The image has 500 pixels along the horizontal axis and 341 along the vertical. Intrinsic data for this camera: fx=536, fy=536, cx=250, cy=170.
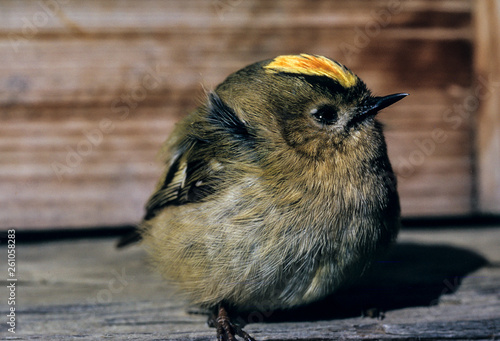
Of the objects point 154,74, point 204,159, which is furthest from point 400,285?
point 154,74

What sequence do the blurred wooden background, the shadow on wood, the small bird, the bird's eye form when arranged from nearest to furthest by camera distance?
the small bird, the bird's eye, the shadow on wood, the blurred wooden background

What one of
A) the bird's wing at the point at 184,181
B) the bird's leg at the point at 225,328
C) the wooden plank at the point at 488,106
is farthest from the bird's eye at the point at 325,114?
the wooden plank at the point at 488,106

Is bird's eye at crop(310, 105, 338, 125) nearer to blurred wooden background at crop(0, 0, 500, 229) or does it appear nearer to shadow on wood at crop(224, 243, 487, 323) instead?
shadow on wood at crop(224, 243, 487, 323)

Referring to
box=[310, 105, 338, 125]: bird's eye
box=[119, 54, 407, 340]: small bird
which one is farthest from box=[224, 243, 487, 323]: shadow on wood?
box=[310, 105, 338, 125]: bird's eye

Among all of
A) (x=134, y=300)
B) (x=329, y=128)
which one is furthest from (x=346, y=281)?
(x=134, y=300)

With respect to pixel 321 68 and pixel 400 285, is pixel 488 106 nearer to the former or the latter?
pixel 400 285

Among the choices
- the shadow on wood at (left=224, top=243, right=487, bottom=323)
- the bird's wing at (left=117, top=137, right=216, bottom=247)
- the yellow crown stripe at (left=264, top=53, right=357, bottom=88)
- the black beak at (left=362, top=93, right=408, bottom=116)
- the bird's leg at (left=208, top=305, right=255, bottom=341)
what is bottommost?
the bird's leg at (left=208, top=305, right=255, bottom=341)
